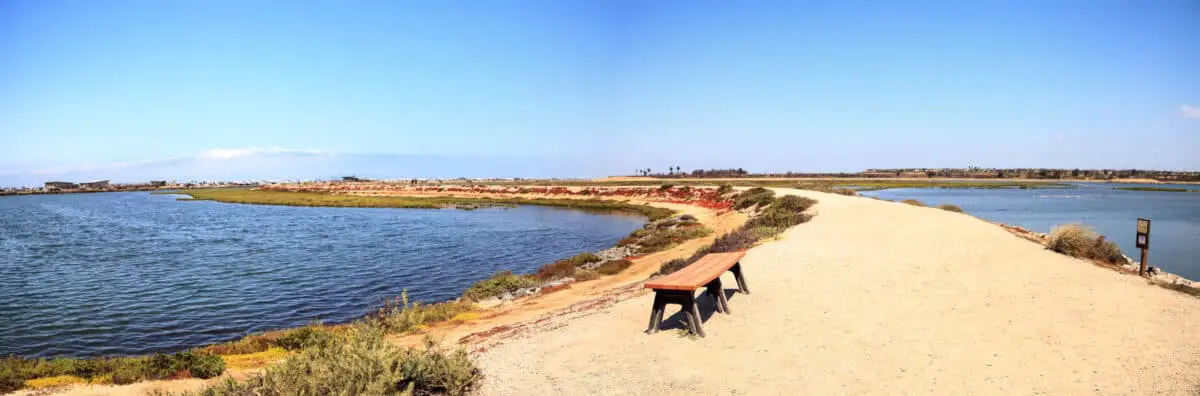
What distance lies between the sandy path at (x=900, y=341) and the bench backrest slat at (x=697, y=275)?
779 mm

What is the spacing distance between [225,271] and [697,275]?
21.1 m

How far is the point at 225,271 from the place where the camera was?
Answer: 22.6 meters

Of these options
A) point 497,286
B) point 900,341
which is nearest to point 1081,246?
point 900,341

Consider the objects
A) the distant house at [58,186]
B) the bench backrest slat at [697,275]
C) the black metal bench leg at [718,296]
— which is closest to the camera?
the bench backrest slat at [697,275]

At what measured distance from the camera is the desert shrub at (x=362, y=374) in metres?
6.17

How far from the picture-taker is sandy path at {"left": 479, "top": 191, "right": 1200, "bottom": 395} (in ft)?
21.8

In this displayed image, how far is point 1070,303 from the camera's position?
930 centimetres

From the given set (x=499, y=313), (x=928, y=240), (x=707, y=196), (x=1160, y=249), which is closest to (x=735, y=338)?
(x=499, y=313)

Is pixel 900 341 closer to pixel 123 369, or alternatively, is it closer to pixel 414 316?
pixel 414 316

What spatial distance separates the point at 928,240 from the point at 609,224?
86.6ft

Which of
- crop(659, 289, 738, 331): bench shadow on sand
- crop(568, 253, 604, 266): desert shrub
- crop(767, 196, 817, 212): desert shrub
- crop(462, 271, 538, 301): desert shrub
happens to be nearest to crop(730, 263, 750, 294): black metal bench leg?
crop(659, 289, 738, 331): bench shadow on sand

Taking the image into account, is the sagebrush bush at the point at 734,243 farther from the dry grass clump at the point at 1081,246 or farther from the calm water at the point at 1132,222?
the calm water at the point at 1132,222

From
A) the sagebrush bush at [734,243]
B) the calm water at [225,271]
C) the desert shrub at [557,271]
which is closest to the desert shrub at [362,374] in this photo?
the calm water at [225,271]

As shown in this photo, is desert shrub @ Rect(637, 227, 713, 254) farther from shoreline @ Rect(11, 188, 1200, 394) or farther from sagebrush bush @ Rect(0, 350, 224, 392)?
sagebrush bush @ Rect(0, 350, 224, 392)
